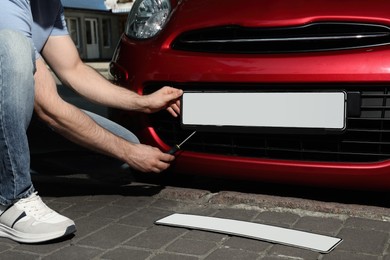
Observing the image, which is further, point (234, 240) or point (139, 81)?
point (139, 81)

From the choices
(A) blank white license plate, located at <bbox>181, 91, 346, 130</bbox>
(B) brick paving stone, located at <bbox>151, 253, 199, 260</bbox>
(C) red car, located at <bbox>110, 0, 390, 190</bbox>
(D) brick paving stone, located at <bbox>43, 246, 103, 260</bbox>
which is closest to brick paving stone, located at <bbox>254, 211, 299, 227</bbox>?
(C) red car, located at <bbox>110, 0, 390, 190</bbox>

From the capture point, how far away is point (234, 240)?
2123 millimetres

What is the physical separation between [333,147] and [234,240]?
1.83 feet

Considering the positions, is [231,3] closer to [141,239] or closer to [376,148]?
[376,148]

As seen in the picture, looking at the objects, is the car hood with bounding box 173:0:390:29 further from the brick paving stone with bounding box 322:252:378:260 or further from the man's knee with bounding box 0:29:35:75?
the brick paving stone with bounding box 322:252:378:260

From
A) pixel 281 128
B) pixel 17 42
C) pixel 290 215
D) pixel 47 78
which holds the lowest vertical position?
pixel 290 215

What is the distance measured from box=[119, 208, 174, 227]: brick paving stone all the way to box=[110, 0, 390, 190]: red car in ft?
0.78

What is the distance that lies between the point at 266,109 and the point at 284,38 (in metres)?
0.29

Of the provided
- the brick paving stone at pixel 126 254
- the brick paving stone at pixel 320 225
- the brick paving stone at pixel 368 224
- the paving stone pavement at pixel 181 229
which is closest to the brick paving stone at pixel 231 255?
the paving stone pavement at pixel 181 229

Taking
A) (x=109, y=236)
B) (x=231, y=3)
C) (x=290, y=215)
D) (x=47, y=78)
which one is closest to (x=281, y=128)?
(x=290, y=215)

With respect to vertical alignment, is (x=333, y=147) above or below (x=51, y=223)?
above

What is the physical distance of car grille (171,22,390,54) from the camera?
7.29 ft

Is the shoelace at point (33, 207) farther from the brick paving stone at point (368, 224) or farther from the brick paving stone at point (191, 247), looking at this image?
the brick paving stone at point (368, 224)

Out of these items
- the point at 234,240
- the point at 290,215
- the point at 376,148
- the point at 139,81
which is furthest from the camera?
the point at 139,81
